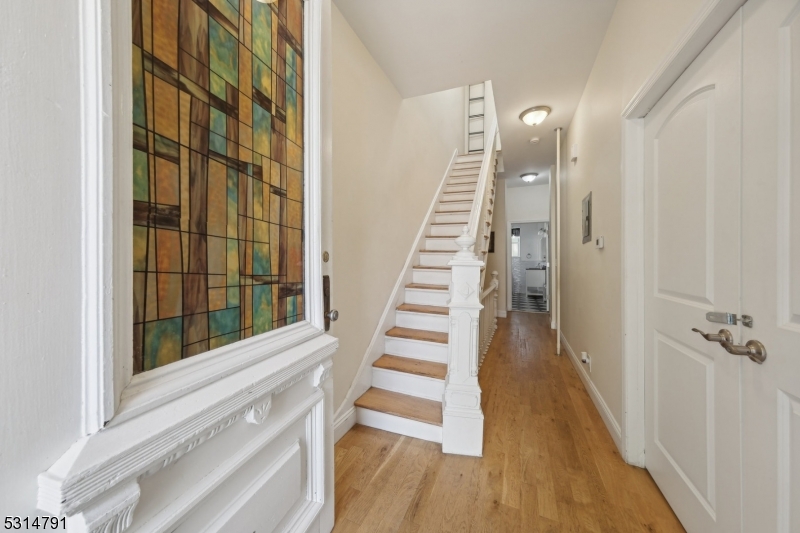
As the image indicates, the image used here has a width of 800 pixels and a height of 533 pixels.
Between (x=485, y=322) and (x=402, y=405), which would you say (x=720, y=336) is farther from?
(x=485, y=322)

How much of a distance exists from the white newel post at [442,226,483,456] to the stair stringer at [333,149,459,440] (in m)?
0.62

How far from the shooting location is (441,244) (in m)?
3.28

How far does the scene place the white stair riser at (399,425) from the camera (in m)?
1.76

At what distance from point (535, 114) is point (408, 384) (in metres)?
2.80

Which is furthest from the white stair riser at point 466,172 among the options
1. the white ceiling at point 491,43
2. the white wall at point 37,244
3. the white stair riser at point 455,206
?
the white wall at point 37,244

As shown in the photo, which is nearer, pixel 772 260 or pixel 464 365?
pixel 772 260

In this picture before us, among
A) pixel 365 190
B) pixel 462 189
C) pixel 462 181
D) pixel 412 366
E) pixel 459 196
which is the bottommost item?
pixel 412 366

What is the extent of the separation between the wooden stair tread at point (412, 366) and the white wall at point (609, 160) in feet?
3.48

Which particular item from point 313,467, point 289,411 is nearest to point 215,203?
point 289,411

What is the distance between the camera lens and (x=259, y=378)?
0.74 meters

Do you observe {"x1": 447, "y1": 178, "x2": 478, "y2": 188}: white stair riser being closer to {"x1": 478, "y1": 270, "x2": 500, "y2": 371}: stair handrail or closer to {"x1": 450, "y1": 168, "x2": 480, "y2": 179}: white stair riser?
{"x1": 450, "y1": 168, "x2": 480, "y2": 179}: white stair riser

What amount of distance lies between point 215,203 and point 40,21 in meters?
0.37

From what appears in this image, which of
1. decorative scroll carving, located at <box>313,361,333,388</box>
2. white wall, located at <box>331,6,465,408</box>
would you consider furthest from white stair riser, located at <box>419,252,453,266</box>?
decorative scroll carving, located at <box>313,361,333,388</box>

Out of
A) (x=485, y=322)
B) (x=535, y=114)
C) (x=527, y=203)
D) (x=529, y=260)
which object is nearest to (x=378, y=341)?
(x=485, y=322)
